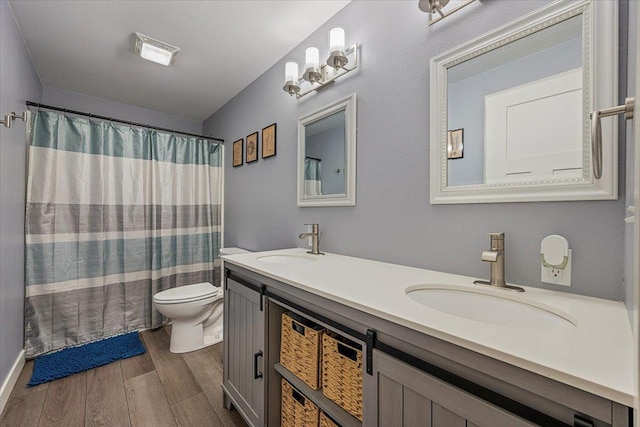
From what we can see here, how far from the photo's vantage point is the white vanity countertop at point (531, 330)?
44 centimetres

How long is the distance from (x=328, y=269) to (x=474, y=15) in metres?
1.19

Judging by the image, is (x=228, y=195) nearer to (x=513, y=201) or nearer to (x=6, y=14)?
(x=6, y=14)

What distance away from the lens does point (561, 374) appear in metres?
0.44

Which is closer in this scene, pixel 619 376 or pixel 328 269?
pixel 619 376

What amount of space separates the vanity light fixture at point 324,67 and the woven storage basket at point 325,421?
1.61 metres

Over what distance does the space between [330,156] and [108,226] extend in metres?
2.07

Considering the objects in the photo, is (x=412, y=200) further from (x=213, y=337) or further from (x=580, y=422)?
(x=213, y=337)

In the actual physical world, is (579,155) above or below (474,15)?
below

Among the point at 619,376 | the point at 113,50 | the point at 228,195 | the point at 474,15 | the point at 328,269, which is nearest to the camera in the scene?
the point at 619,376

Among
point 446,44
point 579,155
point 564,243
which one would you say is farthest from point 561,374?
point 446,44

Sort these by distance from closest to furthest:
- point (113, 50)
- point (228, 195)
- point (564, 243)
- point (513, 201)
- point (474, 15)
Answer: point (564, 243) → point (513, 201) → point (474, 15) → point (113, 50) → point (228, 195)

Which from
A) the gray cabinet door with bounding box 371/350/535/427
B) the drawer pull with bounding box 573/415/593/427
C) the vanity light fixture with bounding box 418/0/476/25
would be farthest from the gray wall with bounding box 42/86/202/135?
the drawer pull with bounding box 573/415/593/427

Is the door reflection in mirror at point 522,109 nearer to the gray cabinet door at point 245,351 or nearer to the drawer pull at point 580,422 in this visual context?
the drawer pull at point 580,422

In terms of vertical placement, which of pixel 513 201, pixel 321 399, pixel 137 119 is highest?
pixel 137 119
